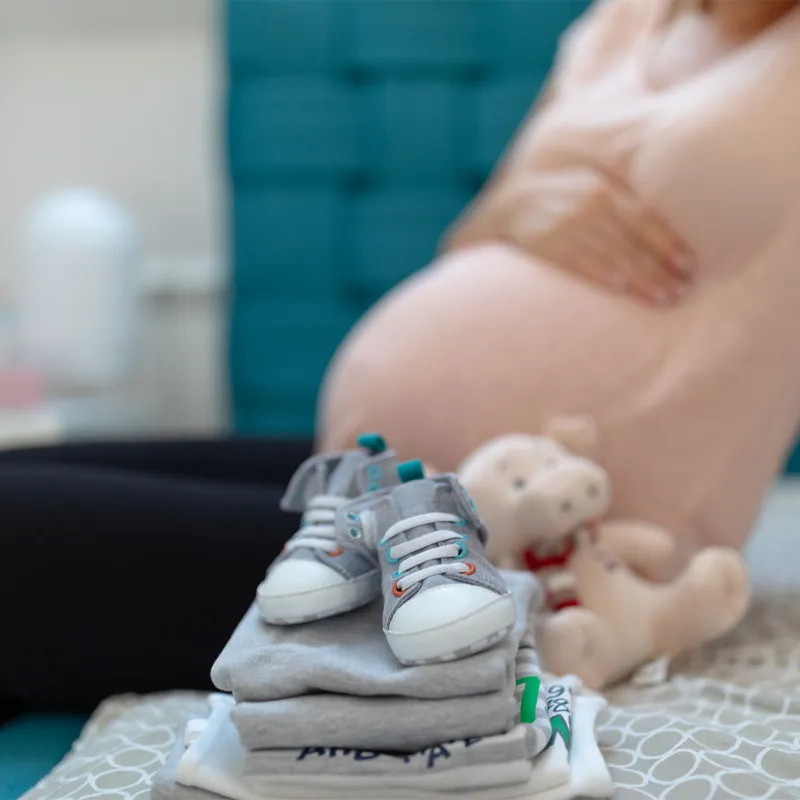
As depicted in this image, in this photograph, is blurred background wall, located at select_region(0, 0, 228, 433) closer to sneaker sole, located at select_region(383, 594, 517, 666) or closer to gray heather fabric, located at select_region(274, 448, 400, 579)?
gray heather fabric, located at select_region(274, 448, 400, 579)

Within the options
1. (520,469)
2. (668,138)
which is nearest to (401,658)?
(520,469)

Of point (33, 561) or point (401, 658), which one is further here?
point (33, 561)

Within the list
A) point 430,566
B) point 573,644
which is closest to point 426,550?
point 430,566

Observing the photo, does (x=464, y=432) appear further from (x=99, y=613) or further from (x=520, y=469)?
(x=99, y=613)

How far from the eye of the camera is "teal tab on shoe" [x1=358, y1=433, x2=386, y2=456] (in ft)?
2.28

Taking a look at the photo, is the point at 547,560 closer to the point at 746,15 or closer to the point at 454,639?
the point at 454,639

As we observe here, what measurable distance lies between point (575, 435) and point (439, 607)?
35 centimetres

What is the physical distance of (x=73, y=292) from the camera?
1.61 m

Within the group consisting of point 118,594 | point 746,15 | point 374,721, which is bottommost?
point 118,594

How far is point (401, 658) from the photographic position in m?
0.50

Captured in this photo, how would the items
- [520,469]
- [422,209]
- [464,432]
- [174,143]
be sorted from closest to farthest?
[520,469], [464,432], [422,209], [174,143]

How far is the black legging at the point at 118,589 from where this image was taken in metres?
0.77

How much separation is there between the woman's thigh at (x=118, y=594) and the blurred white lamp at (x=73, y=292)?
0.89 meters

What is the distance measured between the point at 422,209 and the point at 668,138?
34.4 inches
